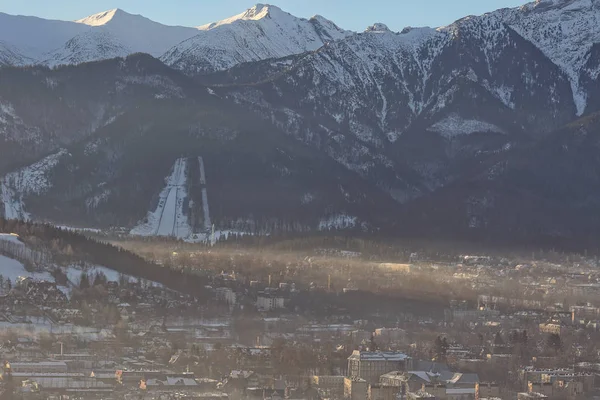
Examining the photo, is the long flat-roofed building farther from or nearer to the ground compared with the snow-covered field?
nearer to the ground

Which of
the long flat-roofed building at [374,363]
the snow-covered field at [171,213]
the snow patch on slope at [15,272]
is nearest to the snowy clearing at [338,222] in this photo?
the snow-covered field at [171,213]

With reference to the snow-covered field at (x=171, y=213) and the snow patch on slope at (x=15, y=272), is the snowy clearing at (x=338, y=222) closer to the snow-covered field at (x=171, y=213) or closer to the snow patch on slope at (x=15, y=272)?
the snow-covered field at (x=171, y=213)

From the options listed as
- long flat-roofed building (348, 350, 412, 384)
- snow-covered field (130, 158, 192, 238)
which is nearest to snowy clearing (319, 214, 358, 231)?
snow-covered field (130, 158, 192, 238)

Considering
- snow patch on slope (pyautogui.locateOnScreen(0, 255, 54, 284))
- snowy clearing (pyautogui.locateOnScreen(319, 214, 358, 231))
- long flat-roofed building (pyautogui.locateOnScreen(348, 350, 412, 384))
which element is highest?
snowy clearing (pyautogui.locateOnScreen(319, 214, 358, 231))

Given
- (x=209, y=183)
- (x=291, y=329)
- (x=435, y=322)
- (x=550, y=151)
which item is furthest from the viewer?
(x=550, y=151)

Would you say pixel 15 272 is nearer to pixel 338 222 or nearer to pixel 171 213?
pixel 171 213

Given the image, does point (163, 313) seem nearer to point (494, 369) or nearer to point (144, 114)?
point (494, 369)

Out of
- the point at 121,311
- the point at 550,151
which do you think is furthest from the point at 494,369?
the point at 550,151

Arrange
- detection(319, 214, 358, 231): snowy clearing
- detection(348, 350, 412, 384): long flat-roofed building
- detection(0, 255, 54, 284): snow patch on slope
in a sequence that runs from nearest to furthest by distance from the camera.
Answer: detection(348, 350, 412, 384): long flat-roofed building
detection(0, 255, 54, 284): snow patch on slope
detection(319, 214, 358, 231): snowy clearing

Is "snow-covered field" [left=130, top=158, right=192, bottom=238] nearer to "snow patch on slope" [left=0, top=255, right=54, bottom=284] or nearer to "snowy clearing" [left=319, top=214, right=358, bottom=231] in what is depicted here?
"snowy clearing" [left=319, top=214, right=358, bottom=231]
